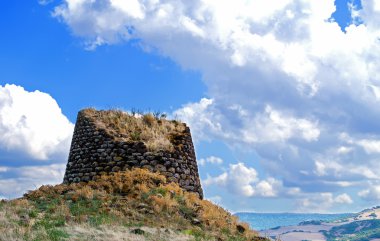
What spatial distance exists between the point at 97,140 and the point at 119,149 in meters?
1.91

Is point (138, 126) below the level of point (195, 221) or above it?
above

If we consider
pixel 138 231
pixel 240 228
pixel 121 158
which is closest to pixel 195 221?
pixel 240 228

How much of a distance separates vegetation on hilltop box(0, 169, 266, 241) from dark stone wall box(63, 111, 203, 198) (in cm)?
150

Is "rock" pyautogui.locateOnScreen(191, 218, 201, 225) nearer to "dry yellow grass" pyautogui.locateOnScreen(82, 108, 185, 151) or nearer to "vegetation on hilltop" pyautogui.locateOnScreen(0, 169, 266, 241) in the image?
"vegetation on hilltop" pyautogui.locateOnScreen(0, 169, 266, 241)

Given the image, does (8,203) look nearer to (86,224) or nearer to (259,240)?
(86,224)

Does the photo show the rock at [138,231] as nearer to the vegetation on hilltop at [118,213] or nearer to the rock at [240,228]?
the vegetation on hilltop at [118,213]

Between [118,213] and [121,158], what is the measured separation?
8100 millimetres

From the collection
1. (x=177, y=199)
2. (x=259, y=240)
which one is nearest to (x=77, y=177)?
(x=177, y=199)

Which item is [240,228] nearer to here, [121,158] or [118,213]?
[118,213]

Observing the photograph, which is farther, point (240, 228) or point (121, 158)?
point (121, 158)

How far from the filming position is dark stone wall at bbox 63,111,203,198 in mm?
27172

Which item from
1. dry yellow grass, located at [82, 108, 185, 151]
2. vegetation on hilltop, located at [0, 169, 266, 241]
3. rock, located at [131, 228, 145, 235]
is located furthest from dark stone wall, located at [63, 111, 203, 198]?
rock, located at [131, 228, 145, 235]

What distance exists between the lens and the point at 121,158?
27391 mm

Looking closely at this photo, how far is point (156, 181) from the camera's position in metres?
25.0
